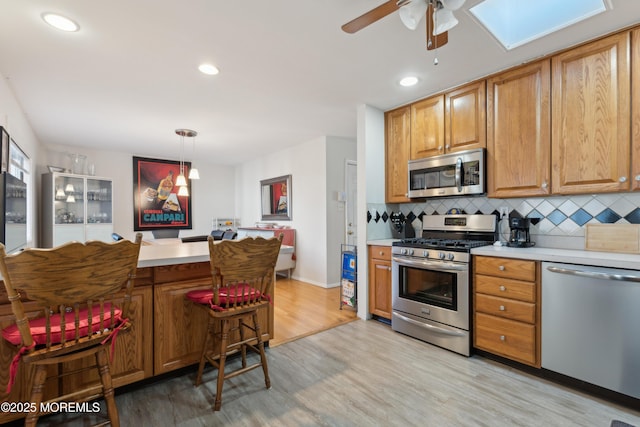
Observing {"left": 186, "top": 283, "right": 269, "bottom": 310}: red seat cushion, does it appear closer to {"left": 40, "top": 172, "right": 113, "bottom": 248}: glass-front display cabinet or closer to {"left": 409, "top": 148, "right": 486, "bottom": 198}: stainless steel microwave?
{"left": 409, "top": 148, "right": 486, "bottom": 198}: stainless steel microwave

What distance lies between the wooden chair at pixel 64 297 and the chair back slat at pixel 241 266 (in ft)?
1.36

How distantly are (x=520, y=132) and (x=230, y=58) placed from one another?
2374 mm

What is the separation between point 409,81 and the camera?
2.71 metres

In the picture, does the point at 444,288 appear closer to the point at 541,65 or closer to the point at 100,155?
the point at 541,65

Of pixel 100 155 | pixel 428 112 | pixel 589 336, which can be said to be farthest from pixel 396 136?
pixel 100 155

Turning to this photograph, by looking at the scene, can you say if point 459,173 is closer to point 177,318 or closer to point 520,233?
point 520,233

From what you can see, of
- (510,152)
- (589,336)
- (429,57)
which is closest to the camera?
(589,336)

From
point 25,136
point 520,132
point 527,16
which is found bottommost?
point 520,132

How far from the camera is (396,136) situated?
10.9 ft

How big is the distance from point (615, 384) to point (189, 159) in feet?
22.2

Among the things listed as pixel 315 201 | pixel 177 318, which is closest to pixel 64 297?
pixel 177 318

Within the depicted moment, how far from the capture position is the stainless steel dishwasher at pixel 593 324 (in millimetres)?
1719

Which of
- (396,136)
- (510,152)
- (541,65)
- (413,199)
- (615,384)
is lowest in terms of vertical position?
(615,384)

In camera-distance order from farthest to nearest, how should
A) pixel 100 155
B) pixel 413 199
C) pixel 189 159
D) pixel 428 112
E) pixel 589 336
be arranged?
pixel 189 159
pixel 100 155
pixel 413 199
pixel 428 112
pixel 589 336
